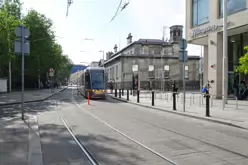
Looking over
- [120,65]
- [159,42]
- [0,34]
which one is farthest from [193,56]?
[0,34]

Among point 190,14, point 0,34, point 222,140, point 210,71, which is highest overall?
point 190,14

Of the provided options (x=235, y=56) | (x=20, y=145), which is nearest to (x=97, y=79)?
(x=235, y=56)

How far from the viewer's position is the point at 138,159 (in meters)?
6.04

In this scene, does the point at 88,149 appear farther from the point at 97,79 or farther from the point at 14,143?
the point at 97,79

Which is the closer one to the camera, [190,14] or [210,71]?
[210,71]

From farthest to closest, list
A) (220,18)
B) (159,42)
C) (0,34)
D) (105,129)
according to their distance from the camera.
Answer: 1. (159,42)
2. (0,34)
3. (220,18)
4. (105,129)

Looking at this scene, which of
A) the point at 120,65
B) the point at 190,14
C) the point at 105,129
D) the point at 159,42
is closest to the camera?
the point at 105,129

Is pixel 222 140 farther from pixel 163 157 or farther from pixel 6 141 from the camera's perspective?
pixel 6 141

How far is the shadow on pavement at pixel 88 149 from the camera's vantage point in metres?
6.07

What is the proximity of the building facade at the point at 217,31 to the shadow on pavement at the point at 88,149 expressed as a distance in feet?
63.9

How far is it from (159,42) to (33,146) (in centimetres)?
7279

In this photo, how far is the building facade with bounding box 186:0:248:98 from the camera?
23.9 meters

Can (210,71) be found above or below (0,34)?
below

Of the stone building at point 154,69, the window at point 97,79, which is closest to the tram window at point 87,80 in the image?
the window at point 97,79
